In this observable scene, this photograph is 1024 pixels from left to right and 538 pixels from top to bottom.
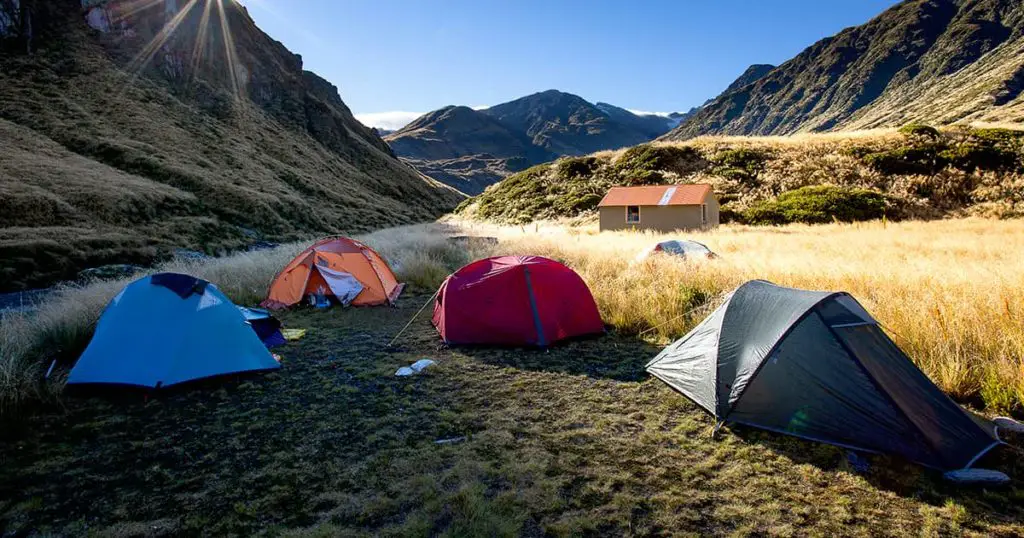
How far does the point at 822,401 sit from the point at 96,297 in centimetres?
1121

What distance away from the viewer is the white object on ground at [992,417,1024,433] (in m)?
→ 4.19

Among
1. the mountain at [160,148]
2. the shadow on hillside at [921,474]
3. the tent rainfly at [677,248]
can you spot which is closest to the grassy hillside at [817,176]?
the tent rainfly at [677,248]

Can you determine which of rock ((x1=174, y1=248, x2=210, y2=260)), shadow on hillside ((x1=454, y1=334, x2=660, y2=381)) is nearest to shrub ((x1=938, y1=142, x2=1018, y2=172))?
shadow on hillside ((x1=454, y1=334, x2=660, y2=381))

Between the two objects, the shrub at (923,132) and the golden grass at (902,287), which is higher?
the shrub at (923,132)

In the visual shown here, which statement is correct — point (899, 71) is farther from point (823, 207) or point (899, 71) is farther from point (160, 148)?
point (160, 148)

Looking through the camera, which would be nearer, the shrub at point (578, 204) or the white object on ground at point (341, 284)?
the white object on ground at point (341, 284)

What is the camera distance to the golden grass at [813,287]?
203 inches

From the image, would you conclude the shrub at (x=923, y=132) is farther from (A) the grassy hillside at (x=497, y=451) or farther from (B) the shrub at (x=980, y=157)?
(A) the grassy hillside at (x=497, y=451)

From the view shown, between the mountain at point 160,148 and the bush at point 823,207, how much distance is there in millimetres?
30495

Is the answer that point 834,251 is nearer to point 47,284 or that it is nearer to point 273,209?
point 47,284

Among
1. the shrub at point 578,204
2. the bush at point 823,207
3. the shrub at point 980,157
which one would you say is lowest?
the bush at point 823,207

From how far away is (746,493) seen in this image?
3660mm

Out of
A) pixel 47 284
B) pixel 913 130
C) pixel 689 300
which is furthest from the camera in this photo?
pixel 913 130

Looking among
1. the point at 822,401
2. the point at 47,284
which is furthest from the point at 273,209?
the point at 822,401
